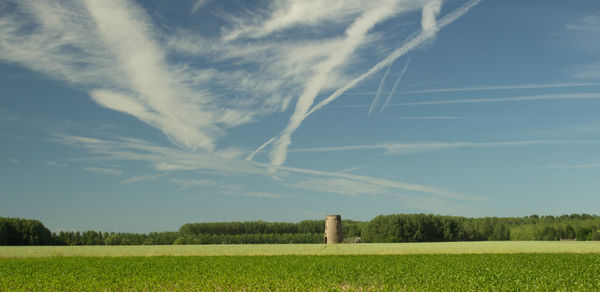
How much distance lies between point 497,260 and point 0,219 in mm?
81832

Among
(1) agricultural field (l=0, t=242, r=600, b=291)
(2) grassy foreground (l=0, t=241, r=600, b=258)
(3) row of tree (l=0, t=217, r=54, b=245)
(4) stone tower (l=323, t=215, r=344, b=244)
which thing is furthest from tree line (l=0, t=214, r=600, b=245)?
(1) agricultural field (l=0, t=242, r=600, b=291)

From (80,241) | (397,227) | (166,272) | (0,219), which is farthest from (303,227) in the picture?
(166,272)

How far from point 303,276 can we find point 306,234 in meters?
84.5

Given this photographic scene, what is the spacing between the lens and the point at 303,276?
26.0 m

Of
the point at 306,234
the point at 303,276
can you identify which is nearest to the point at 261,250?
the point at 303,276

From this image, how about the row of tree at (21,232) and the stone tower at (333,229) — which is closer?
the stone tower at (333,229)

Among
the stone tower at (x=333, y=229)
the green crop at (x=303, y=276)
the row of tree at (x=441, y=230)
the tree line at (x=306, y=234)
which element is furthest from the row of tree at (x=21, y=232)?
the row of tree at (x=441, y=230)

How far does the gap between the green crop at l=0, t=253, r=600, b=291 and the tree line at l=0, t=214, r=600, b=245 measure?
5666 cm

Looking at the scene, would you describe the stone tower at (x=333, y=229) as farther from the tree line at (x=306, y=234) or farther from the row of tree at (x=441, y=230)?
the row of tree at (x=441, y=230)

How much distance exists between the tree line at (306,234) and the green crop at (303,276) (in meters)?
56.7

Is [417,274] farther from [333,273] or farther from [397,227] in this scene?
[397,227]

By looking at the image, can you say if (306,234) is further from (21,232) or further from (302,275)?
(302,275)

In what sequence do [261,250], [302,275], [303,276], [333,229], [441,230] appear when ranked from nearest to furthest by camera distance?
[303,276] < [302,275] < [261,250] < [333,229] < [441,230]

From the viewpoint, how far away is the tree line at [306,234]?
8588cm
